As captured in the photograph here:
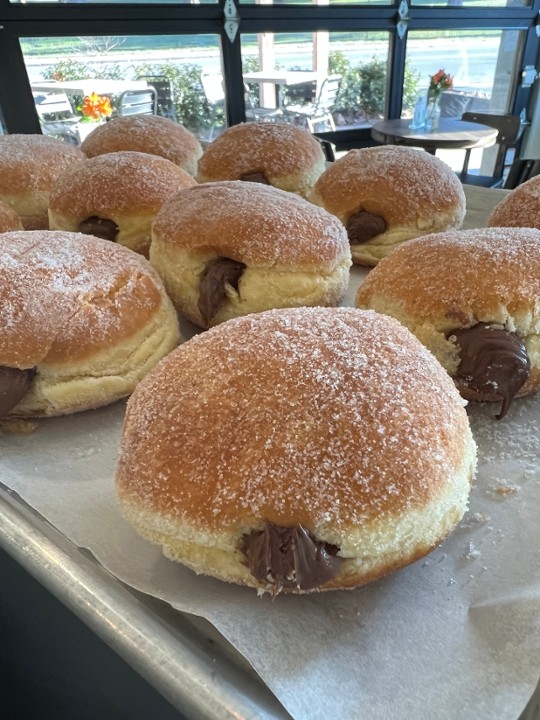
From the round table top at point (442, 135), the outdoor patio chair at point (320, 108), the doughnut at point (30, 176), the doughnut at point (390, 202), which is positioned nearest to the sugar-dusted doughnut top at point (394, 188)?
the doughnut at point (390, 202)

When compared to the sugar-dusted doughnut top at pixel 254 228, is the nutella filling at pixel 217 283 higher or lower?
lower

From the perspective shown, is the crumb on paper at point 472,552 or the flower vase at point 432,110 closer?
the crumb on paper at point 472,552

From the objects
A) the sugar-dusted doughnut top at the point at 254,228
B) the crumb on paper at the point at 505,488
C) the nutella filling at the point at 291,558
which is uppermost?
the sugar-dusted doughnut top at the point at 254,228

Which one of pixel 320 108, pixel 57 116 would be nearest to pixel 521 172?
pixel 320 108

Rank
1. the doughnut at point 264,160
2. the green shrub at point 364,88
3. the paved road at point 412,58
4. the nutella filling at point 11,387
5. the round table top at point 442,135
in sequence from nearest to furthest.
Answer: the nutella filling at point 11,387
the doughnut at point 264,160
the round table top at point 442,135
the paved road at point 412,58
the green shrub at point 364,88

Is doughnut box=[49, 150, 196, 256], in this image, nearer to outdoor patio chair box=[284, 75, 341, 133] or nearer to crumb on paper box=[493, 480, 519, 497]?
crumb on paper box=[493, 480, 519, 497]

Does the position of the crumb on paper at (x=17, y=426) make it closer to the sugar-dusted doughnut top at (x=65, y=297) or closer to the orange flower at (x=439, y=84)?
the sugar-dusted doughnut top at (x=65, y=297)

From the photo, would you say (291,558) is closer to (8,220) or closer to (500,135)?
(8,220)

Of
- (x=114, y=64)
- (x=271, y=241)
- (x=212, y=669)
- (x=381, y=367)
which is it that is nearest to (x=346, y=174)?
(x=271, y=241)
